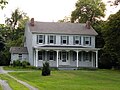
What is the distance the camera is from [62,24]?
216 feet

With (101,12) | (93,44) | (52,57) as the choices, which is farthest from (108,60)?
(101,12)

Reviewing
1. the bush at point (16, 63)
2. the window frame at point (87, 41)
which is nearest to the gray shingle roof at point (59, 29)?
the window frame at point (87, 41)

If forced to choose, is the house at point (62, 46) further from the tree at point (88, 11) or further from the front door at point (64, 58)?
the tree at point (88, 11)

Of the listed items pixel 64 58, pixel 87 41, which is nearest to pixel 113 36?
pixel 87 41

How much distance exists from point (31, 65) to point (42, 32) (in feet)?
19.8

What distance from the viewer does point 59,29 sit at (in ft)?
205

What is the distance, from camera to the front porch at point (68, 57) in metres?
59.7

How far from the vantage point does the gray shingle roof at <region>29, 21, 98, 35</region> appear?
61.0 metres

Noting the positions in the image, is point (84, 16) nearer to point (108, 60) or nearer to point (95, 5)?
point (95, 5)

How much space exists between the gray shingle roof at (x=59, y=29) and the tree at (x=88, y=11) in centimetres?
1767

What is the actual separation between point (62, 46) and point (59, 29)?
3361 millimetres

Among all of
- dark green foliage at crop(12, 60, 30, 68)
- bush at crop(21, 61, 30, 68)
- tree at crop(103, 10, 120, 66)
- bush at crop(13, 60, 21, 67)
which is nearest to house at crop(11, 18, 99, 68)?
bush at crop(21, 61, 30, 68)

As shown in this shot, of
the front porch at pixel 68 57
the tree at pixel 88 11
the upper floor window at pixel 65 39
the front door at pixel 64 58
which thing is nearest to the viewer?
the front porch at pixel 68 57

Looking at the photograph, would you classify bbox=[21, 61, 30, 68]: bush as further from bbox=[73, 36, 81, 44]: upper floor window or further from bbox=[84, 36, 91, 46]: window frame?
bbox=[84, 36, 91, 46]: window frame
